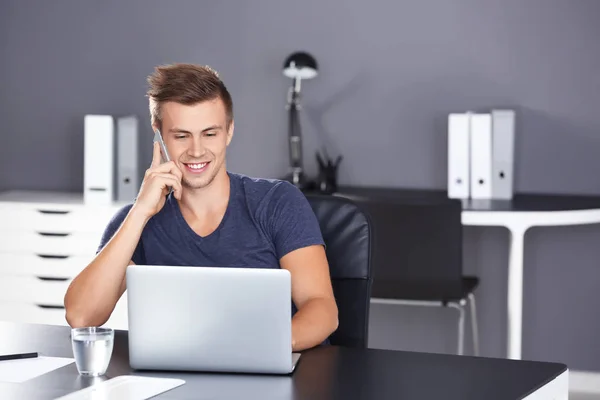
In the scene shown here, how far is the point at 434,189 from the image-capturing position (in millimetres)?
4102

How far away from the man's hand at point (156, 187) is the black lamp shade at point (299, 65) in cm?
180

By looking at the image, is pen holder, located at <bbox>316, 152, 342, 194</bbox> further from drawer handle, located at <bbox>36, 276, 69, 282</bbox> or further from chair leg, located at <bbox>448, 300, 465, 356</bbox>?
drawer handle, located at <bbox>36, 276, 69, 282</bbox>

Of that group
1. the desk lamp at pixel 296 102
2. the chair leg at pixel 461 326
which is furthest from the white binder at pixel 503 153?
the desk lamp at pixel 296 102

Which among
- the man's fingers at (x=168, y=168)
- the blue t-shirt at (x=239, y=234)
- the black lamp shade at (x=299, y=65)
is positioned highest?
the black lamp shade at (x=299, y=65)

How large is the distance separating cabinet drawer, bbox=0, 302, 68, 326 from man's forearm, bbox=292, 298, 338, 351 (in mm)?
2172

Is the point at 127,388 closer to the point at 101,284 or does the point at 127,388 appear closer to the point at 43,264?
the point at 101,284

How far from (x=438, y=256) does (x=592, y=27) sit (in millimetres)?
1154

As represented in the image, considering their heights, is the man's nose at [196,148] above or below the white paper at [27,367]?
above

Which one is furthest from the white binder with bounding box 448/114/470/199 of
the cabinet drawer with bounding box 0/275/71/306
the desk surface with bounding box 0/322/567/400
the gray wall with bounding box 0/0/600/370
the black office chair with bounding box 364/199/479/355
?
the desk surface with bounding box 0/322/567/400

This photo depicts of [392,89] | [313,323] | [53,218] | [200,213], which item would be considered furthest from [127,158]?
[313,323]

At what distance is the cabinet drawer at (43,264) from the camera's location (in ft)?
13.2

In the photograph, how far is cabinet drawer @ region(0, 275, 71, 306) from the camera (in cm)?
404

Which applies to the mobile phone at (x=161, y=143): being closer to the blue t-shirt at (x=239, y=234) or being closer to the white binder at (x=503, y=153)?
the blue t-shirt at (x=239, y=234)

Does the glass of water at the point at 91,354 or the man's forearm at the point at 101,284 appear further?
the man's forearm at the point at 101,284
